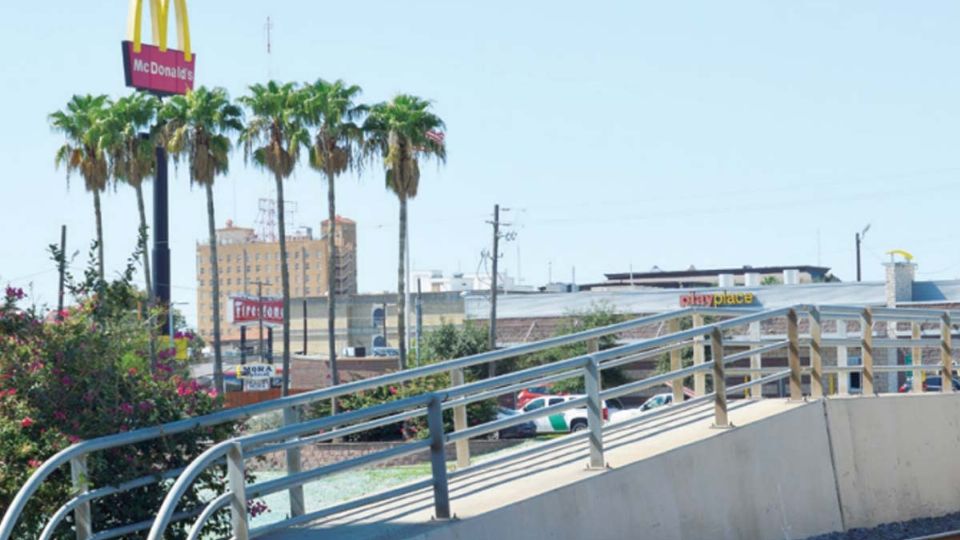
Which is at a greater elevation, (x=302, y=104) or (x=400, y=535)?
(x=302, y=104)

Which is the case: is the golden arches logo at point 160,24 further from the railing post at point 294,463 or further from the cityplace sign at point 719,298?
the railing post at point 294,463

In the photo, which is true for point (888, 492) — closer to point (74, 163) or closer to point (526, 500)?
point (526, 500)

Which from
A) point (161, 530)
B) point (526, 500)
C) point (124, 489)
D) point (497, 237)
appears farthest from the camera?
point (497, 237)

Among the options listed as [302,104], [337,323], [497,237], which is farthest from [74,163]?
[337,323]

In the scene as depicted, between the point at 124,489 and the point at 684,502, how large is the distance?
4.54 m

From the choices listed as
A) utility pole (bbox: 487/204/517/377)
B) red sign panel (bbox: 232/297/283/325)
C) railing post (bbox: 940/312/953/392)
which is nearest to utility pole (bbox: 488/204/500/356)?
utility pole (bbox: 487/204/517/377)

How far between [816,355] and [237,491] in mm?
7414

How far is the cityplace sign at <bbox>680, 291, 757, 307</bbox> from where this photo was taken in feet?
266

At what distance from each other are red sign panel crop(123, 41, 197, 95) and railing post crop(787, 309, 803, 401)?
5990cm

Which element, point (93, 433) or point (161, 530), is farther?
point (93, 433)

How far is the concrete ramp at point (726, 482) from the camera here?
378 inches

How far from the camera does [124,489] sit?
8.41 metres

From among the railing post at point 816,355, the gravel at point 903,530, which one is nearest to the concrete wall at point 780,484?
the gravel at point 903,530

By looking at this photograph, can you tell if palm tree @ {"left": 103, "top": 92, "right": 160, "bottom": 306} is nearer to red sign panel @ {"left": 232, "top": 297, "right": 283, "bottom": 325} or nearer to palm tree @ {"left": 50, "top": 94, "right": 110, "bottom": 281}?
palm tree @ {"left": 50, "top": 94, "right": 110, "bottom": 281}
